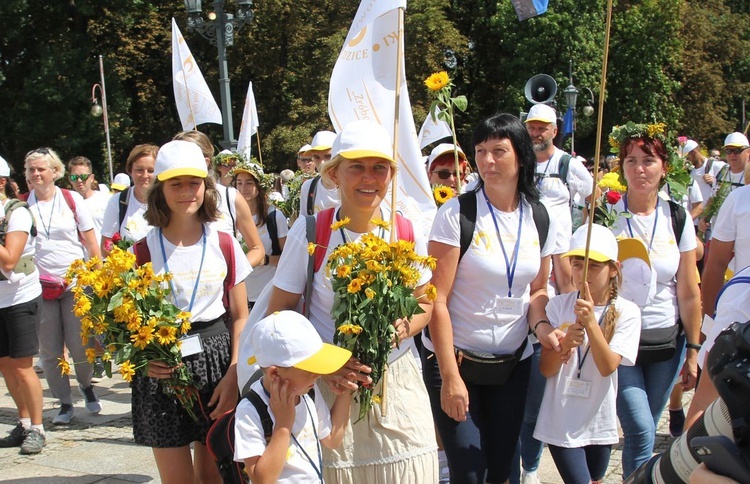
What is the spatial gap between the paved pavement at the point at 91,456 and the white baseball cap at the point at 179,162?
7.78 ft

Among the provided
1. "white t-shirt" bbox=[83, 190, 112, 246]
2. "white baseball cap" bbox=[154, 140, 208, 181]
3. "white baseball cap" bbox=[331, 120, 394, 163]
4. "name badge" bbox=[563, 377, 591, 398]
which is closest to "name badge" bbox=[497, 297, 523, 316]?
"name badge" bbox=[563, 377, 591, 398]

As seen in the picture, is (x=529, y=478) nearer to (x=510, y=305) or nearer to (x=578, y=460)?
(x=578, y=460)

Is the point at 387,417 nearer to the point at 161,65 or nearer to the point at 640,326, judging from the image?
the point at 640,326

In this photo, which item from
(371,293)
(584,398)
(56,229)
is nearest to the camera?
(371,293)

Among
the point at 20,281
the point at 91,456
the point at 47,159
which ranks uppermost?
the point at 47,159

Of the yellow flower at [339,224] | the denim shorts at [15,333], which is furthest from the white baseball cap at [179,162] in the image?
the denim shorts at [15,333]

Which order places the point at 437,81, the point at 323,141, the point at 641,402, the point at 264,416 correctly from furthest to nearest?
the point at 323,141
the point at 437,81
the point at 641,402
the point at 264,416

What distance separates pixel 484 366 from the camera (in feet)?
12.1

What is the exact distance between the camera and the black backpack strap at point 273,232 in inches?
246

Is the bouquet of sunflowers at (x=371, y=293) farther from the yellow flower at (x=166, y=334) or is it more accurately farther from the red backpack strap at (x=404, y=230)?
the yellow flower at (x=166, y=334)

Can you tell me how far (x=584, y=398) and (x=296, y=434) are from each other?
1709 mm

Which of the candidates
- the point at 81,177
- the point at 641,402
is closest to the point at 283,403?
the point at 641,402

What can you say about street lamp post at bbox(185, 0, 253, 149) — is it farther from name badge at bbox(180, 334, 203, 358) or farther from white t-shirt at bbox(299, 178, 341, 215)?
name badge at bbox(180, 334, 203, 358)

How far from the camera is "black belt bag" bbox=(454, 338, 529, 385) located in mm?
3697
